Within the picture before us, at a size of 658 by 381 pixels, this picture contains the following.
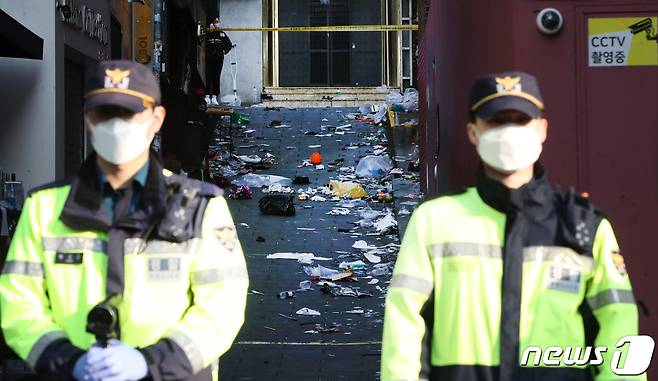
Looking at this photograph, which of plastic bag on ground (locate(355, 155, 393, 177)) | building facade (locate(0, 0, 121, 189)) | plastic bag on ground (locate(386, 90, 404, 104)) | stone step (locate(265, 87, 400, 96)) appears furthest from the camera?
stone step (locate(265, 87, 400, 96))

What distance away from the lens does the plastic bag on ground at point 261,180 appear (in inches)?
757

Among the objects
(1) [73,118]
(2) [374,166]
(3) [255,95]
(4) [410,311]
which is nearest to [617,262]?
(4) [410,311]

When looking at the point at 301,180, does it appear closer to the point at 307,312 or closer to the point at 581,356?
the point at 307,312

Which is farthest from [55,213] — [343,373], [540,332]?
[343,373]

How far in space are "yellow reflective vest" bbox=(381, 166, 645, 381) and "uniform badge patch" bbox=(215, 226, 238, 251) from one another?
56 centimetres

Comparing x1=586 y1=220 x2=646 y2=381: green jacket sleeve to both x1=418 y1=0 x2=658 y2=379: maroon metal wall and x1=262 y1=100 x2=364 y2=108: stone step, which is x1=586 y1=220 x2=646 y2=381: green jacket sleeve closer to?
x1=418 y1=0 x2=658 y2=379: maroon metal wall

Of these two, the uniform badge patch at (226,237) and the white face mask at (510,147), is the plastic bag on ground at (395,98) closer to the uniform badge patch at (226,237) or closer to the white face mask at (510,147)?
the white face mask at (510,147)

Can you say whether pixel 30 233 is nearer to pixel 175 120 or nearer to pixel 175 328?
pixel 175 328

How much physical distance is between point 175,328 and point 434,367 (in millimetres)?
892

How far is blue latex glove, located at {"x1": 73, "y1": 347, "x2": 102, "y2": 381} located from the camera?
3096 mm

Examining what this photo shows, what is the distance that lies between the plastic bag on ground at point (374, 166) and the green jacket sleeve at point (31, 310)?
16327 millimetres

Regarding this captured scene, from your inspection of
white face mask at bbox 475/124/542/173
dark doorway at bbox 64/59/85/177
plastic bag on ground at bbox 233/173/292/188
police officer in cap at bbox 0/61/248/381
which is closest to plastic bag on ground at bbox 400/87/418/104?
plastic bag on ground at bbox 233/173/292/188

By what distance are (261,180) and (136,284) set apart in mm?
16069

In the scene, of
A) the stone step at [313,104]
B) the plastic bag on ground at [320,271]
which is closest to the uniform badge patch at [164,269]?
the plastic bag on ground at [320,271]
